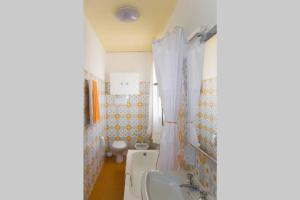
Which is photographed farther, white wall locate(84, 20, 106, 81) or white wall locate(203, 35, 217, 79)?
white wall locate(84, 20, 106, 81)

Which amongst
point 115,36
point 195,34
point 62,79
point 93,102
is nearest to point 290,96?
point 62,79

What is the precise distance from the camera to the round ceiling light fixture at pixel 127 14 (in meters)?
1.81

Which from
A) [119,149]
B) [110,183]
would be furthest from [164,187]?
[119,149]

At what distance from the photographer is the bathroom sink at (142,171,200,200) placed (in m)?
1.01

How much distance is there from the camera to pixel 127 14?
6.26 ft

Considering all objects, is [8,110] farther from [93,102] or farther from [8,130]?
[93,102]

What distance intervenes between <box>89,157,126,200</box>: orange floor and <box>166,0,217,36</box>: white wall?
2.13m

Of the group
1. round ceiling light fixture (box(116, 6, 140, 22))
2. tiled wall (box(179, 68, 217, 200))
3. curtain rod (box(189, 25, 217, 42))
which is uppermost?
round ceiling light fixture (box(116, 6, 140, 22))

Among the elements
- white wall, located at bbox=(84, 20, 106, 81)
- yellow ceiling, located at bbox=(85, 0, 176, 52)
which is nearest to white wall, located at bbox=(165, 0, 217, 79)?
yellow ceiling, located at bbox=(85, 0, 176, 52)

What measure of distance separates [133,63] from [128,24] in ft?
3.96

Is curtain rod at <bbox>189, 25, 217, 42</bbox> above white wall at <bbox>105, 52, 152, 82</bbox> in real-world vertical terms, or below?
below

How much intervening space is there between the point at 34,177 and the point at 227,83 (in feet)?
0.75

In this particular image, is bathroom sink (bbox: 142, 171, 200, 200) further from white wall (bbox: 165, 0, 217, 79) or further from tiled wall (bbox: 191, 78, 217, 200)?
white wall (bbox: 165, 0, 217, 79)

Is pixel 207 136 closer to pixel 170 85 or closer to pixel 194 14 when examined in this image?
pixel 170 85
